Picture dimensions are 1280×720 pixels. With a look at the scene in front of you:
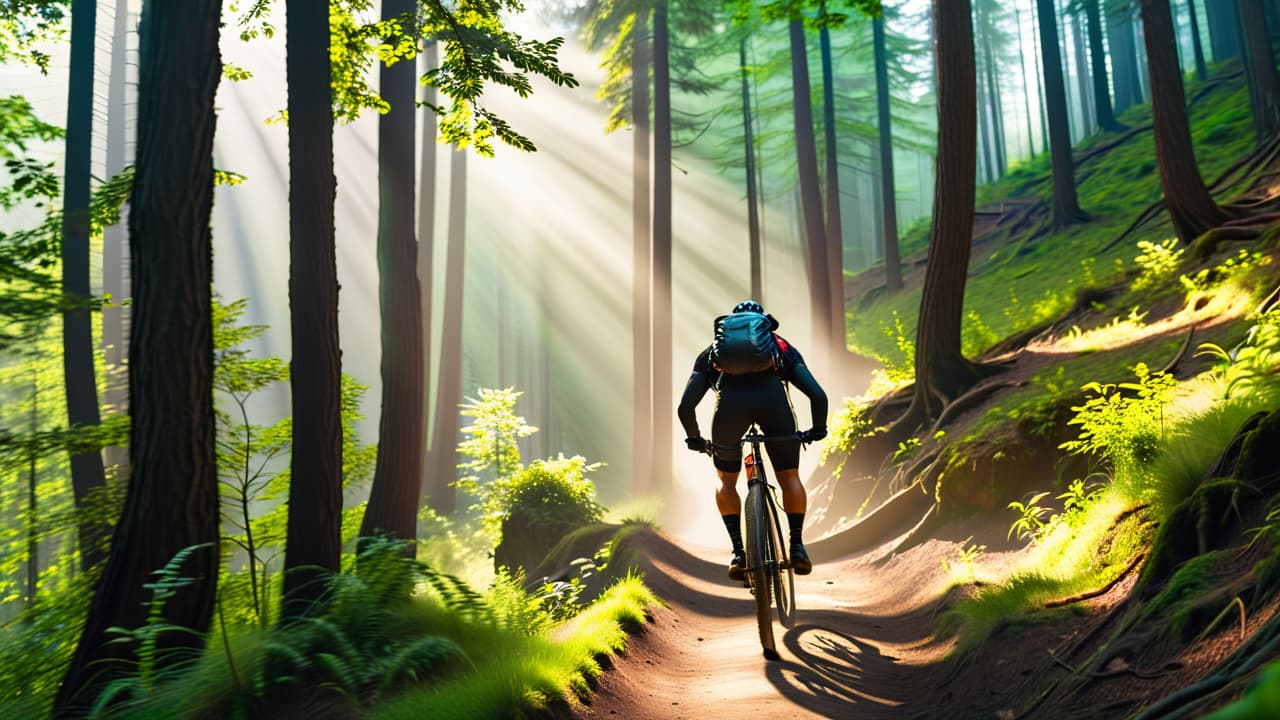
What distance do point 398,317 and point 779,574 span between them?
6010mm

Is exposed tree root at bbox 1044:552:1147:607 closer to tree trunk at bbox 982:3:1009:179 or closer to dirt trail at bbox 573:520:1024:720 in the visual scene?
dirt trail at bbox 573:520:1024:720

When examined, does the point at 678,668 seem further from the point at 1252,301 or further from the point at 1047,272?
the point at 1047,272

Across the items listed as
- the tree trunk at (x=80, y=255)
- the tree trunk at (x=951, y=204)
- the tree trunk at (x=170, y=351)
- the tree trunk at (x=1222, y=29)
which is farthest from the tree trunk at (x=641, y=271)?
the tree trunk at (x=1222, y=29)

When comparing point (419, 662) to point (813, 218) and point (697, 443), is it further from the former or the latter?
point (813, 218)

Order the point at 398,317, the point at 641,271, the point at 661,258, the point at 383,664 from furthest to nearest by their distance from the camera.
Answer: the point at 641,271 → the point at 661,258 → the point at 398,317 → the point at 383,664

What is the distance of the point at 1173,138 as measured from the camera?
11.1 m

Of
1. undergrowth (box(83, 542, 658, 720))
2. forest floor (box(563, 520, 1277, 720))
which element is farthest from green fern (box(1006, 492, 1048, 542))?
undergrowth (box(83, 542, 658, 720))

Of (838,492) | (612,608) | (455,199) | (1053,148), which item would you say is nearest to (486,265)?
(455,199)


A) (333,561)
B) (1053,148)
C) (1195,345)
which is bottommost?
(333,561)

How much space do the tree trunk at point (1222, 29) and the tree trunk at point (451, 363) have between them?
96.3 ft

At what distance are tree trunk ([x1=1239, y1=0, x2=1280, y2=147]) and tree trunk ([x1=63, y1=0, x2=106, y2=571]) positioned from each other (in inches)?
842

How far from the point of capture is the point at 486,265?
68.2 meters

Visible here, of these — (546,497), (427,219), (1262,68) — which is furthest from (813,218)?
(546,497)

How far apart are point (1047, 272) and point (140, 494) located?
2052cm
